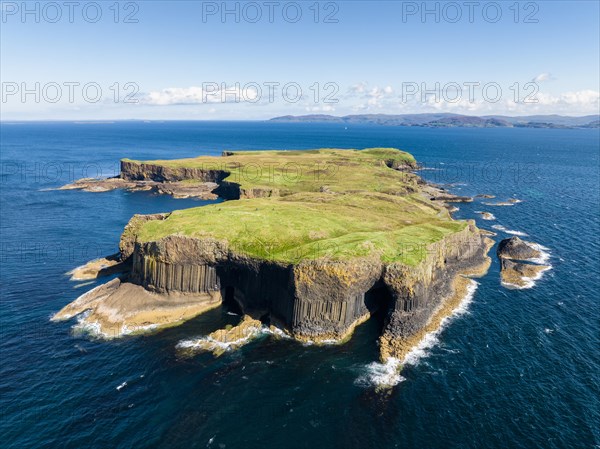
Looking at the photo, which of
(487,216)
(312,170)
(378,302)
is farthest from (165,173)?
(378,302)

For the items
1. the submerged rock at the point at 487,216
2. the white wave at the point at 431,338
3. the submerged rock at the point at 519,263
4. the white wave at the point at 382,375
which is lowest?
the white wave at the point at 382,375

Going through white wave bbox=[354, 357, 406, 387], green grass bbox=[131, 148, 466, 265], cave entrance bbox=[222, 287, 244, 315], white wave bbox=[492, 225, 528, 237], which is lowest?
white wave bbox=[354, 357, 406, 387]

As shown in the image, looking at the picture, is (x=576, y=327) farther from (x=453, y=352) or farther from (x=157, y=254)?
(x=157, y=254)

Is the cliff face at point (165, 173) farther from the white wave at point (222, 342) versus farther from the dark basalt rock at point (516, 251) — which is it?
the white wave at point (222, 342)

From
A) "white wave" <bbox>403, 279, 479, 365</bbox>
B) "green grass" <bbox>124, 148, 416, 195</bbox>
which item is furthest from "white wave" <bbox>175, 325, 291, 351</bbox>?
"green grass" <bbox>124, 148, 416, 195</bbox>

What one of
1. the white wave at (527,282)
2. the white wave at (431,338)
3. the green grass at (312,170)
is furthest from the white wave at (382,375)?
the green grass at (312,170)

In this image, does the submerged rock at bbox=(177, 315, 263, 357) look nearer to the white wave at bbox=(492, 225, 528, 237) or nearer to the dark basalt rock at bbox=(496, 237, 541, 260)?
the dark basalt rock at bbox=(496, 237, 541, 260)
